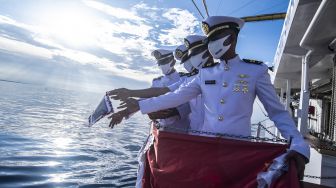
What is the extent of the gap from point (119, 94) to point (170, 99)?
1.47 ft

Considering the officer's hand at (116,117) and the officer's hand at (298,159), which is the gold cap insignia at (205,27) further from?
the officer's hand at (298,159)

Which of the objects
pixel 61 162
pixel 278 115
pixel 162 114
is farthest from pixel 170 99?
pixel 61 162

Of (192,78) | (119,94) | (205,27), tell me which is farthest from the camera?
(192,78)

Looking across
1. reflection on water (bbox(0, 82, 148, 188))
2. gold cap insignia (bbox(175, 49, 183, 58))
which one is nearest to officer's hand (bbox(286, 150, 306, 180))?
gold cap insignia (bbox(175, 49, 183, 58))

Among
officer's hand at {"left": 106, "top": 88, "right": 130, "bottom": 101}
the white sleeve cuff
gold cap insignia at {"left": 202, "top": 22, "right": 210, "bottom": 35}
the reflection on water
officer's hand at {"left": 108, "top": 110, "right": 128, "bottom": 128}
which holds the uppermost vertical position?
gold cap insignia at {"left": 202, "top": 22, "right": 210, "bottom": 35}

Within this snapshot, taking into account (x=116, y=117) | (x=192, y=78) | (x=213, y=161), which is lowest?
(x=213, y=161)

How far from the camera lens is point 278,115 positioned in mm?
2375

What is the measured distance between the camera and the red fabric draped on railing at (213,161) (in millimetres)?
2258

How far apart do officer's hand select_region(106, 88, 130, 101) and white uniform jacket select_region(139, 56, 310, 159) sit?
0.53 ft

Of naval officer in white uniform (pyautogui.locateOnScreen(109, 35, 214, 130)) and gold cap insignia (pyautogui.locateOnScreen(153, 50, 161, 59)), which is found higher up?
gold cap insignia (pyautogui.locateOnScreen(153, 50, 161, 59))

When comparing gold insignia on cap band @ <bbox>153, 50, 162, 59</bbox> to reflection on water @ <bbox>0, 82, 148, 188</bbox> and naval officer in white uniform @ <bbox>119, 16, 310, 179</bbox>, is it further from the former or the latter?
reflection on water @ <bbox>0, 82, 148, 188</bbox>

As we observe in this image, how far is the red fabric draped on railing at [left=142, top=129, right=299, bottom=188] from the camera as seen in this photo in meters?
2.26

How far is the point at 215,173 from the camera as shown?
7.54 ft

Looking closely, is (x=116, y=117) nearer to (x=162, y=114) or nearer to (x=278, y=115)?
(x=162, y=114)
